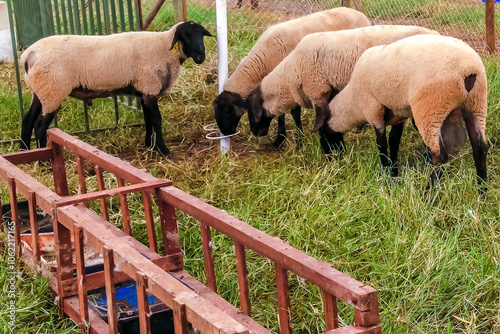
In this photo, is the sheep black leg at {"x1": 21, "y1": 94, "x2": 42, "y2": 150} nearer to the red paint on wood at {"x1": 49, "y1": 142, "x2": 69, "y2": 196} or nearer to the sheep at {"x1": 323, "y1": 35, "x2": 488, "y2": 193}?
the red paint on wood at {"x1": 49, "y1": 142, "x2": 69, "y2": 196}

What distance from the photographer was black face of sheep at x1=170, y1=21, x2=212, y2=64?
707cm

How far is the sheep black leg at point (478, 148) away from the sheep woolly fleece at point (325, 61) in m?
1.52

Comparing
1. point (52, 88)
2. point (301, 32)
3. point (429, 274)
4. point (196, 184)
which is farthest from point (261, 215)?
point (301, 32)

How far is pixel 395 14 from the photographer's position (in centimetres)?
A: 1206

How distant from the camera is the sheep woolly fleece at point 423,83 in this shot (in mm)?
4848

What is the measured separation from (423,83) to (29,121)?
13.7 feet

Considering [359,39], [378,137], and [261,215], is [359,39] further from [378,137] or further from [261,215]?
[261,215]

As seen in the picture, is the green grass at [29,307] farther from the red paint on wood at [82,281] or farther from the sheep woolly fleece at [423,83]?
the sheep woolly fleece at [423,83]

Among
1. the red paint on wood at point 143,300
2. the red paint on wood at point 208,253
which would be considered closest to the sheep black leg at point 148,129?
the red paint on wood at point 208,253

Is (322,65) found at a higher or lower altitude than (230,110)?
higher

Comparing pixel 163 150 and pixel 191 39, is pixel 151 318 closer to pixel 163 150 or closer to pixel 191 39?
A: pixel 163 150

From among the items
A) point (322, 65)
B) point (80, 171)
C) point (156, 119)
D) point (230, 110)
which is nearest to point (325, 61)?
point (322, 65)

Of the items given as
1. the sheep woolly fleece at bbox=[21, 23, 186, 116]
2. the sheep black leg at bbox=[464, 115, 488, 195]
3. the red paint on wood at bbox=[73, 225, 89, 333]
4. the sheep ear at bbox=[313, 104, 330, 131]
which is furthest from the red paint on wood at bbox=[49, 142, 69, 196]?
the sheep black leg at bbox=[464, 115, 488, 195]

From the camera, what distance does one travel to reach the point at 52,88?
6.67 metres
